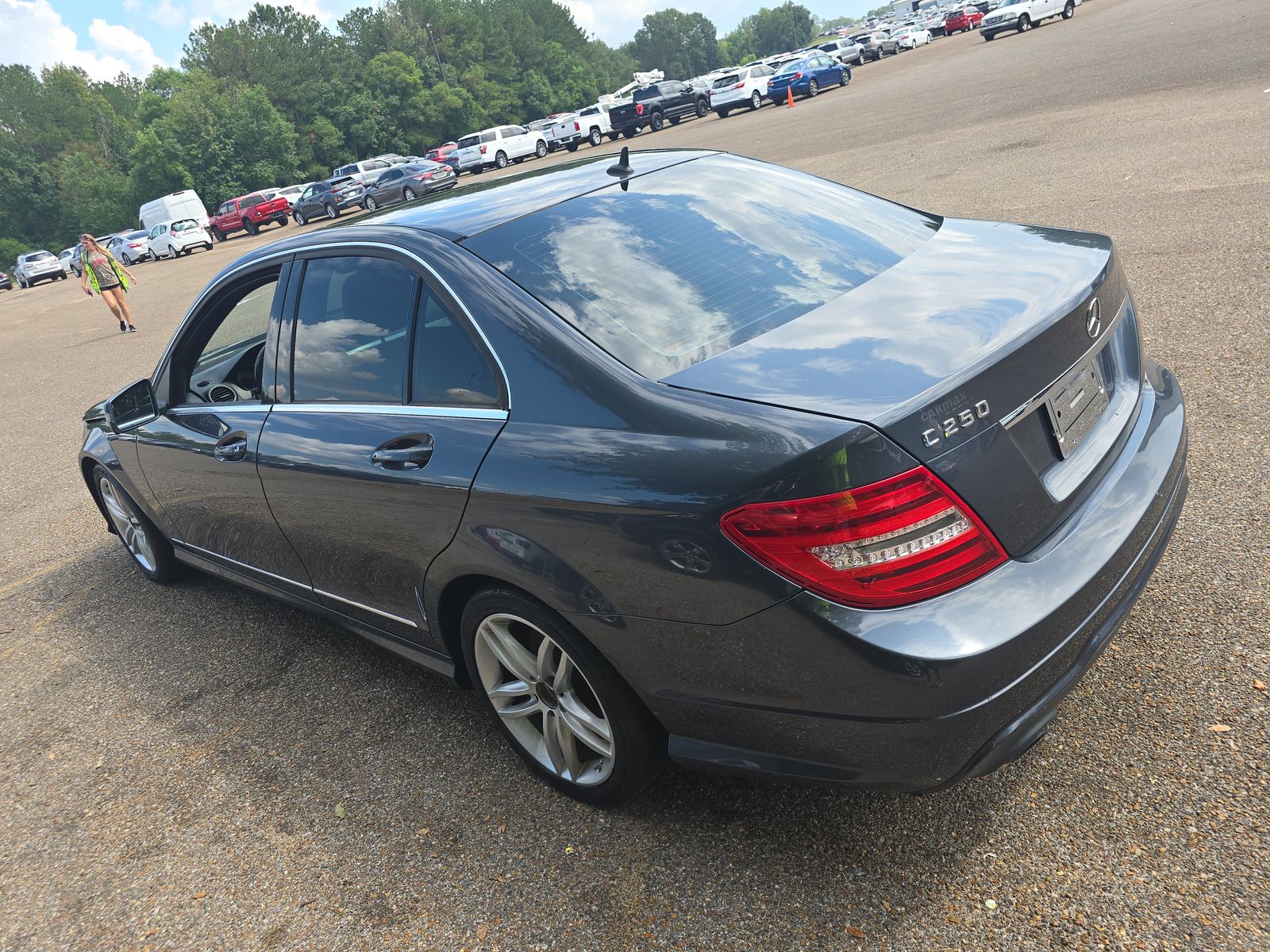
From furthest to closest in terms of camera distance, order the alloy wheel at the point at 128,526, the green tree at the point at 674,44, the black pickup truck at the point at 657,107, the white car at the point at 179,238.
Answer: the green tree at the point at 674,44 < the black pickup truck at the point at 657,107 < the white car at the point at 179,238 < the alloy wheel at the point at 128,526

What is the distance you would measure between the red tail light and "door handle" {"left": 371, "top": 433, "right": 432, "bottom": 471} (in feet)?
3.75

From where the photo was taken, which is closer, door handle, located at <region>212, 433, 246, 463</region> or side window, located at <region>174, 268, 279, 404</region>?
door handle, located at <region>212, 433, 246, 463</region>

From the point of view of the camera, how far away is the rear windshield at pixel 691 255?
8.72 ft

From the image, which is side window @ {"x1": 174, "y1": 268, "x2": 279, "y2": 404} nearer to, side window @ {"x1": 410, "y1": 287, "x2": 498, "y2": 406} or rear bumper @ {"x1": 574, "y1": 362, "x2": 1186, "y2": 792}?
side window @ {"x1": 410, "y1": 287, "x2": 498, "y2": 406}

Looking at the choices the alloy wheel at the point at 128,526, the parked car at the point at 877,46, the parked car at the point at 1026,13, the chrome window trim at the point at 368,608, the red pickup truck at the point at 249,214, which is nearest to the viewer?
the chrome window trim at the point at 368,608

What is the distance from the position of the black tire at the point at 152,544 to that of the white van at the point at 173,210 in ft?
146

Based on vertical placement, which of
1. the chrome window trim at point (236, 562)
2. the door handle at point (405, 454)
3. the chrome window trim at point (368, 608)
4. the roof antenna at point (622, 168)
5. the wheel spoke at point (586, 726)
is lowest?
the wheel spoke at point (586, 726)

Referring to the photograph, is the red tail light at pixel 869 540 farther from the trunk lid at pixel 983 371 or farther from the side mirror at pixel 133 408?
the side mirror at pixel 133 408

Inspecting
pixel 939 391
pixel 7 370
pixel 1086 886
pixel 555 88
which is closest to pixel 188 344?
pixel 939 391

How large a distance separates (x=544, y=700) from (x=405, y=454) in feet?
2.78

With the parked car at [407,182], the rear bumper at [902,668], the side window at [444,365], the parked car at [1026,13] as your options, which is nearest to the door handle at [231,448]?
the side window at [444,365]

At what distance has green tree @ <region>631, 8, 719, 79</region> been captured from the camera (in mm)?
169000

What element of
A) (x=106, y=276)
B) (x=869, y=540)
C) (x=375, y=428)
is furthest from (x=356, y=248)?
(x=106, y=276)

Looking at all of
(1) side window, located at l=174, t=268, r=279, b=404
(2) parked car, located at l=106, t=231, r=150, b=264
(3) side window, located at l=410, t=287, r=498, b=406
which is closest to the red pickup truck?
(2) parked car, located at l=106, t=231, r=150, b=264
